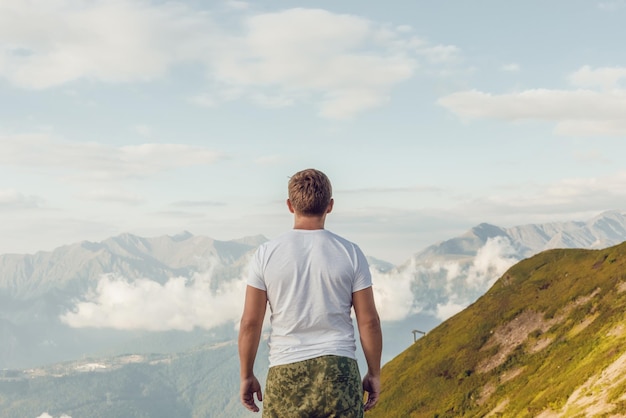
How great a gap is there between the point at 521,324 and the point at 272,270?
72633mm

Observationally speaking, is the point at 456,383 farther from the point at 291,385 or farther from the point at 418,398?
the point at 291,385

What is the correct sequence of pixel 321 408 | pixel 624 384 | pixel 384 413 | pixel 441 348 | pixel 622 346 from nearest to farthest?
pixel 321 408
pixel 624 384
pixel 622 346
pixel 384 413
pixel 441 348

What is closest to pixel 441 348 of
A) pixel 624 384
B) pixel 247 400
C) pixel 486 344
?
pixel 486 344

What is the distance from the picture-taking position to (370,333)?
799cm

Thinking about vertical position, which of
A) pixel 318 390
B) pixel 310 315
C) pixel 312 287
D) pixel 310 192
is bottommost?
pixel 318 390

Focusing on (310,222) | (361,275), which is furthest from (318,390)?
(310,222)

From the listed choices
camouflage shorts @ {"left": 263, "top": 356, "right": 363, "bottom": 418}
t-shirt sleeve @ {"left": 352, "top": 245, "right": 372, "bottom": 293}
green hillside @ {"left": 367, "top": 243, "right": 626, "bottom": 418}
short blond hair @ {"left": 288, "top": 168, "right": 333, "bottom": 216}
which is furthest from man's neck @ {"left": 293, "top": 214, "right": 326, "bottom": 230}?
green hillside @ {"left": 367, "top": 243, "right": 626, "bottom": 418}

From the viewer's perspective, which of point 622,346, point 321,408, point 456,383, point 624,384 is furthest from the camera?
point 456,383

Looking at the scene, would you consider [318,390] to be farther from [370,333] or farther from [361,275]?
[361,275]

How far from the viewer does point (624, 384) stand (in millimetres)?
28781

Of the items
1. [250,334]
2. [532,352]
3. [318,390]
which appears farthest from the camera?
[532,352]

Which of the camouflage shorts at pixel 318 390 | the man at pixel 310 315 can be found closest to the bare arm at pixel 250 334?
the man at pixel 310 315

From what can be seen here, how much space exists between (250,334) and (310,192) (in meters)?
2.04

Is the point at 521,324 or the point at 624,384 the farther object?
the point at 521,324
